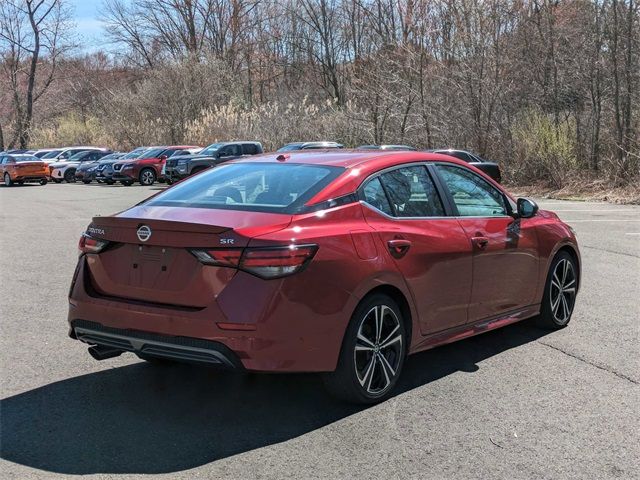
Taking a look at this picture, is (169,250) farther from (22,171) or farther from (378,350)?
(22,171)

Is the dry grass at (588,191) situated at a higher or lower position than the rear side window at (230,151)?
lower

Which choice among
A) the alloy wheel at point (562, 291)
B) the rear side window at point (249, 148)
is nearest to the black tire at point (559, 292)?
the alloy wheel at point (562, 291)

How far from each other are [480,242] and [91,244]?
111 inches

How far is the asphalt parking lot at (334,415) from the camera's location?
3.63 m

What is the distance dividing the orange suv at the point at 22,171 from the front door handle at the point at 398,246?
107ft

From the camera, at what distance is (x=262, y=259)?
3.89 m

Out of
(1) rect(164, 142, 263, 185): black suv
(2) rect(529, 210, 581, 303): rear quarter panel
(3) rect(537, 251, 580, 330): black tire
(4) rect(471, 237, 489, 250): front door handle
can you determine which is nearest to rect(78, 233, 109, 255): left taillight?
(4) rect(471, 237, 489, 250): front door handle

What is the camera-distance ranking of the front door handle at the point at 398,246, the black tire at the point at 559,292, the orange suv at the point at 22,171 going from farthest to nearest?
the orange suv at the point at 22,171, the black tire at the point at 559,292, the front door handle at the point at 398,246

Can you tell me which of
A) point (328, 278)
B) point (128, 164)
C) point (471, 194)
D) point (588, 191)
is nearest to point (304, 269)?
point (328, 278)

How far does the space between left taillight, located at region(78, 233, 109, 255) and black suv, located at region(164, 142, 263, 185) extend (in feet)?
75.2

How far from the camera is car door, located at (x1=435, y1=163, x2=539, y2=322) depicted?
528cm

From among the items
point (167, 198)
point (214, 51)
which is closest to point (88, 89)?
point (214, 51)

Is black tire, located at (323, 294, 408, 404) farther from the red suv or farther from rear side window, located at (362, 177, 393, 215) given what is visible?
the red suv

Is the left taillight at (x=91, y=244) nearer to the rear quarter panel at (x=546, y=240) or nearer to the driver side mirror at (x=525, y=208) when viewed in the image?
the driver side mirror at (x=525, y=208)
